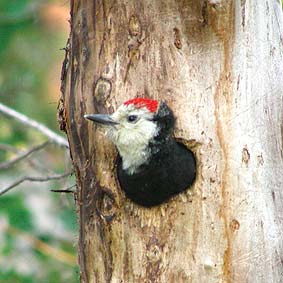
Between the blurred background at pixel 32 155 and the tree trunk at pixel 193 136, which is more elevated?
the tree trunk at pixel 193 136

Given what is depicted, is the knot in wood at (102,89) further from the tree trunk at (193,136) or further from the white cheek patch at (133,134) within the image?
the white cheek patch at (133,134)

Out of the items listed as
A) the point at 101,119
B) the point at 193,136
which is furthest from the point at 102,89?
the point at 193,136

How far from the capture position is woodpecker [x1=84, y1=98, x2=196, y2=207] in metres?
3.78

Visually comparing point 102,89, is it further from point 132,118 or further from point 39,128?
point 39,128

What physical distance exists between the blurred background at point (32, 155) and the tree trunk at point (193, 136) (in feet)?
4.96

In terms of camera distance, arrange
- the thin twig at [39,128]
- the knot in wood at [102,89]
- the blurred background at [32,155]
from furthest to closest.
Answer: the blurred background at [32,155] < the thin twig at [39,128] < the knot in wood at [102,89]

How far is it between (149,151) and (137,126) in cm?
13

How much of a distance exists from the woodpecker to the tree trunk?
6 cm

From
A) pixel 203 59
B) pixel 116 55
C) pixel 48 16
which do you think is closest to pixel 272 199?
pixel 203 59

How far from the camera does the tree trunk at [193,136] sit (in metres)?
3.81

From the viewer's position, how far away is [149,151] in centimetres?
382

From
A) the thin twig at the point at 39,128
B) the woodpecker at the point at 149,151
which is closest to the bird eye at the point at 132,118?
the woodpecker at the point at 149,151

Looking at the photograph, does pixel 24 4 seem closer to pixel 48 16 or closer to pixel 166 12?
pixel 48 16

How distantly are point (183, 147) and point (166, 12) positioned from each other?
623 mm
